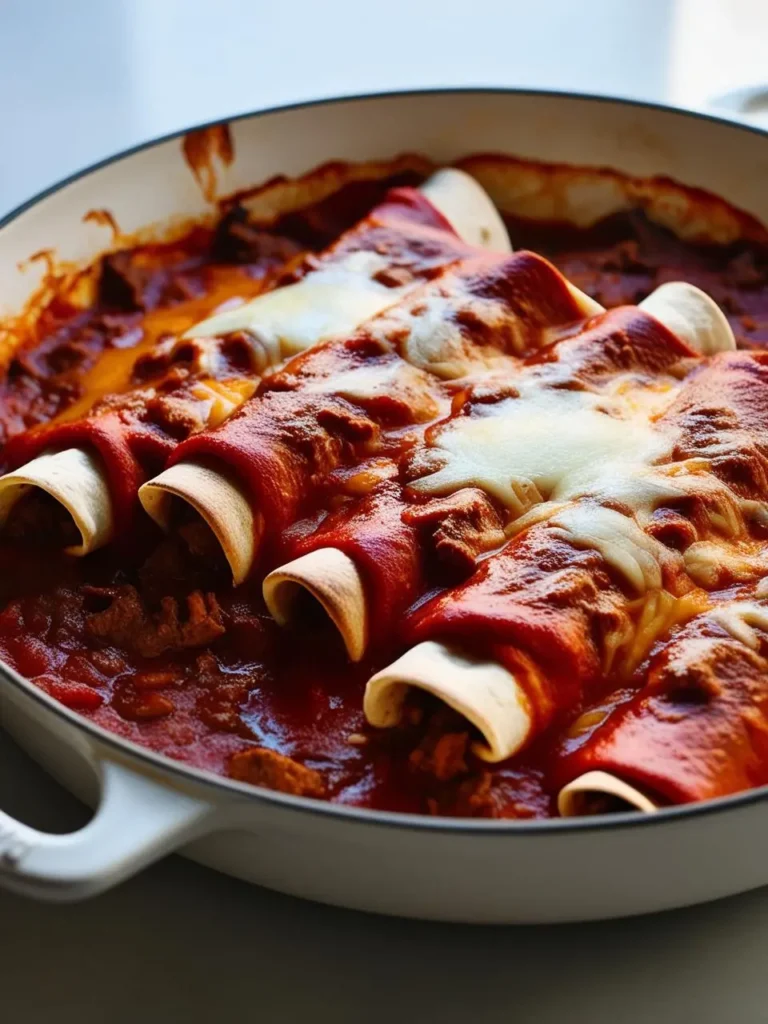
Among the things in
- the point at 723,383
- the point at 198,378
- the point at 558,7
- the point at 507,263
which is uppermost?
the point at 558,7

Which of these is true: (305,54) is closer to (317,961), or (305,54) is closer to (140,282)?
(140,282)

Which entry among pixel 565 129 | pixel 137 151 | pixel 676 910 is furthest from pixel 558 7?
pixel 676 910

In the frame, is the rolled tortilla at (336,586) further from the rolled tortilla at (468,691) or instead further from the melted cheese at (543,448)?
the melted cheese at (543,448)

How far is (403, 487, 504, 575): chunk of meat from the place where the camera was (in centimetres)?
200

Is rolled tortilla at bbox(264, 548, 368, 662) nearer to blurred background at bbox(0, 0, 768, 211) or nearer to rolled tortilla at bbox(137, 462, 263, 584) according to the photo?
rolled tortilla at bbox(137, 462, 263, 584)

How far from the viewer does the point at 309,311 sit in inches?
104

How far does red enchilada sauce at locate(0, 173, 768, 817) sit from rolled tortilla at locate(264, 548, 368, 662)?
0.28 ft

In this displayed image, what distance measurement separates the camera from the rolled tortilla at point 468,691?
67.5 inches

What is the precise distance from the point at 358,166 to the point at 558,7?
1.56 m

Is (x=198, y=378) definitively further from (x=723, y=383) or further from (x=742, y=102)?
(x=742, y=102)

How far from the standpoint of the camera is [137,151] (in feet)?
9.84

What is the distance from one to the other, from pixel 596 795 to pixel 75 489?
1.04m

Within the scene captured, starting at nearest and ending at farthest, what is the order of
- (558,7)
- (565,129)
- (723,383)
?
(723,383)
(565,129)
(558,7)

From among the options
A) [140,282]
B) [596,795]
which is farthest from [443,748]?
[140,282]
